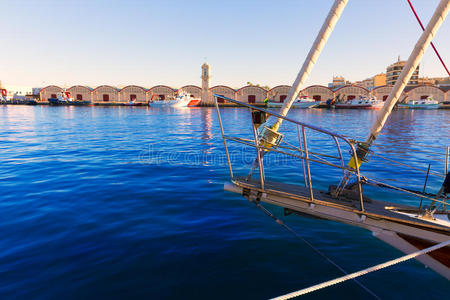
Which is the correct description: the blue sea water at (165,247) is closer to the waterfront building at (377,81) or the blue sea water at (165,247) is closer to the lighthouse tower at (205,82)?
the lighthouse tower at (205,82)

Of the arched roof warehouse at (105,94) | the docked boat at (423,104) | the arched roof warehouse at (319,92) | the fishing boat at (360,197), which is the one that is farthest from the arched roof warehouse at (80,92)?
the docked boat at (423,104)

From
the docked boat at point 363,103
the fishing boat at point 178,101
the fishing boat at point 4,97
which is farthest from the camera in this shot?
the fishing boat at point 4,97

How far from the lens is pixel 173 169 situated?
452 inches

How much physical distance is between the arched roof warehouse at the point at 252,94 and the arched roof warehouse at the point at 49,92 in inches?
2720

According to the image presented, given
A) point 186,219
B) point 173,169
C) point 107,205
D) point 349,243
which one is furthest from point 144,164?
point 349,243

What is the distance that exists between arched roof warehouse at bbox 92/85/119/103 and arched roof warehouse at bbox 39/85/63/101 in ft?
49.3

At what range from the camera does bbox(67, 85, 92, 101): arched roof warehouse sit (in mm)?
93062

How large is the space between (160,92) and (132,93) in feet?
35.2

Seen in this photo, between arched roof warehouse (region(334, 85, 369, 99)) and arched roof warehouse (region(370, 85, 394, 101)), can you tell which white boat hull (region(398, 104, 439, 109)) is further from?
arched roof warehouse (region(334, 85, 369, 99))

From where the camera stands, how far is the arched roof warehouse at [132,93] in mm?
91875

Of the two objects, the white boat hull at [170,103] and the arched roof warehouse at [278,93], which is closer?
the white boat hull at [170,103]

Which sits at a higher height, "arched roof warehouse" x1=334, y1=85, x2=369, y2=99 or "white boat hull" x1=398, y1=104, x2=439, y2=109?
"arched roof warehouse" x1=334, y1=85, x2=369, y2=99

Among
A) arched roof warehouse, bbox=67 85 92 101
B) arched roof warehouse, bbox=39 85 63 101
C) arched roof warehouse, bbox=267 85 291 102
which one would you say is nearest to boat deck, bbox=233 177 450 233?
arched roof warehouse, bbox=267 85 291 102

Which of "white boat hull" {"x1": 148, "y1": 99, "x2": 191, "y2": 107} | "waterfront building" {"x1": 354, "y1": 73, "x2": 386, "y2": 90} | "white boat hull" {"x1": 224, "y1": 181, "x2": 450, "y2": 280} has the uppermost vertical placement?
"waterfront building" {"x1": 354, "y1": 73, "x2": 386, "y2": 90}
